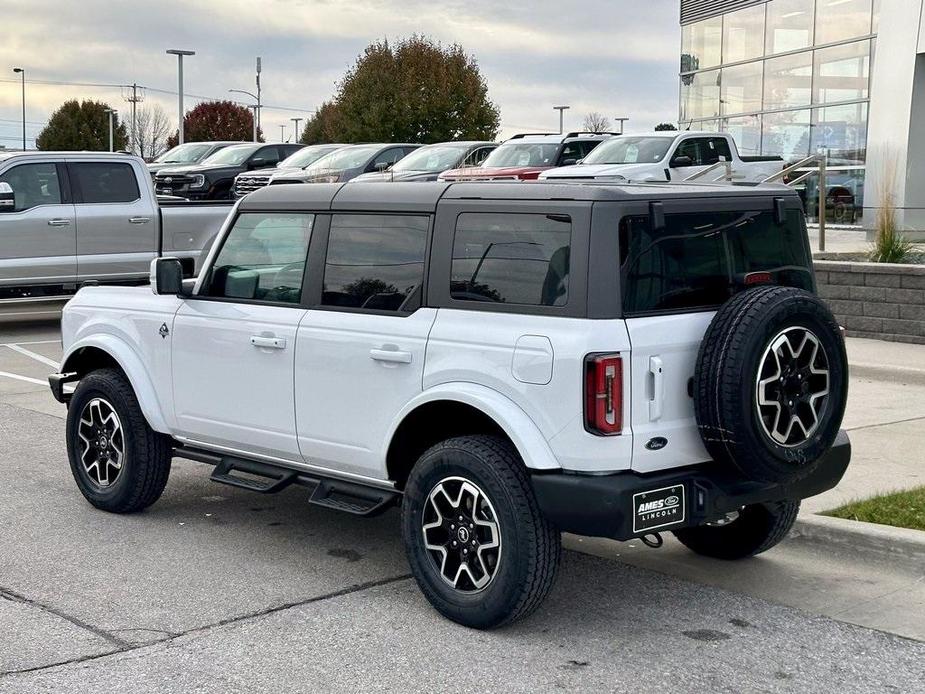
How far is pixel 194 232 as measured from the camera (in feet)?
56.2

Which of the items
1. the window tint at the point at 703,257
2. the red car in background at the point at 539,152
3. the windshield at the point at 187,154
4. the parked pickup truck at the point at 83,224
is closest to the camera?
the window tint at the point at 703,257

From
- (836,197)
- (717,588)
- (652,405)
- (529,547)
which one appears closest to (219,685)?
(529,547)

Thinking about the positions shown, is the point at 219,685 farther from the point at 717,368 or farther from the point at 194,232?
the point at 194,232

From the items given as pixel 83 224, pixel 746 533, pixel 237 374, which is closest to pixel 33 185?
pixel 83 224

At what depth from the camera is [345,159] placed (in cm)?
2734

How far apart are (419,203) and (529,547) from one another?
1.66m

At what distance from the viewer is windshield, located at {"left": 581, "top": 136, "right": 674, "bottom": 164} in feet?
70.3

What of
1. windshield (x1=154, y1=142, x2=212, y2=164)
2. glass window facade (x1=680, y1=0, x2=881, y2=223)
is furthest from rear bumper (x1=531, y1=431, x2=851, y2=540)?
windshield (x1=154, y1=142, x2=212, y2=164)

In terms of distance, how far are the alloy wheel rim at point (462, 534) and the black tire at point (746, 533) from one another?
4.85ft

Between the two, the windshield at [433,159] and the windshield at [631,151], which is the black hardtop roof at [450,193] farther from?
the windshield at [433,159]

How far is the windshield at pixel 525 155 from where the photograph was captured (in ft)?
75.5

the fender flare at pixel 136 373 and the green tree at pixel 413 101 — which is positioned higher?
the green tree at pixel 413 101

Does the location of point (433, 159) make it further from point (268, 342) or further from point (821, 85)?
point (268, 342)

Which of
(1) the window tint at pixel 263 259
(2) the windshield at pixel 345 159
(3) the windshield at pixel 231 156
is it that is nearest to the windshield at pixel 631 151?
(2) the windshield at pixel 345 159
